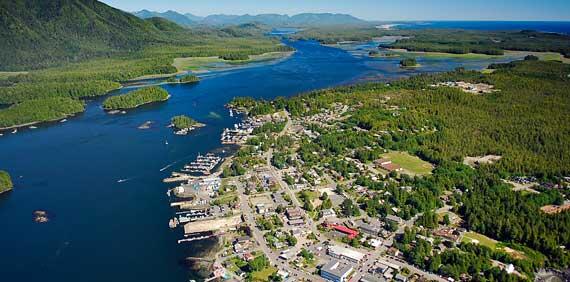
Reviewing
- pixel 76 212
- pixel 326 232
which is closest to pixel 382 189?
pixel 326 232

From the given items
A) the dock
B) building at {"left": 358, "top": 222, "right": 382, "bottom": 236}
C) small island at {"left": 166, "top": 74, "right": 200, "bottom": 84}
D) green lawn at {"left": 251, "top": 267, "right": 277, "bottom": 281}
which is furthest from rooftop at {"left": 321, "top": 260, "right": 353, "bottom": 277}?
small island at {"left": 166, "top": 74, "right": 200, "bottom": 84}

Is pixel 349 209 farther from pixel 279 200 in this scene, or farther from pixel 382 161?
pixel 382 161

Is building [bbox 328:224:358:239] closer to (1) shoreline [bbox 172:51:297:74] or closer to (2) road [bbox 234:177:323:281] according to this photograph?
(2) road [bbox 234:177:323:281]

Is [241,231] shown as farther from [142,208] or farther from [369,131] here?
[369,131]

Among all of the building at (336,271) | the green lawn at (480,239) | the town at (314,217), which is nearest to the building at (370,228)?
the town at (314,217)

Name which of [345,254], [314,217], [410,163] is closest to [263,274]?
[345,254]
